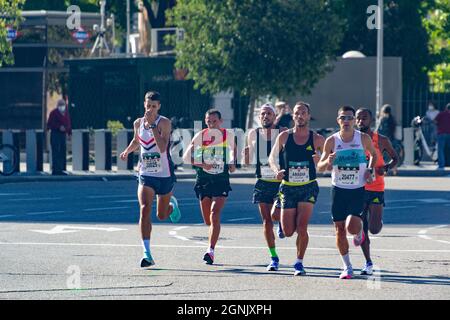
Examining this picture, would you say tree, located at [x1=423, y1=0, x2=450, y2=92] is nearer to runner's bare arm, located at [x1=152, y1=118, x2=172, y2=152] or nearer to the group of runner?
the group of runner

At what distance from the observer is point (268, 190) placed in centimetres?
1480

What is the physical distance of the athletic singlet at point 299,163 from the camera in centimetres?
1403

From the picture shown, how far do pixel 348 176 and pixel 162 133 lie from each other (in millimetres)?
2346

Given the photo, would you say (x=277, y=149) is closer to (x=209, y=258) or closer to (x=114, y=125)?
(x=209, y=258)

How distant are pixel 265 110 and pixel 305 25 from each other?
68.8ft

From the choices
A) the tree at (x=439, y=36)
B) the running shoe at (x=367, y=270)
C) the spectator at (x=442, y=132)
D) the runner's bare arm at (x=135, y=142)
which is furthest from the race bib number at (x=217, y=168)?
the tree at (x=439, y=36)

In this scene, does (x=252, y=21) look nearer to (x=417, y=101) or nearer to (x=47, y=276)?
(x=417, y=101)

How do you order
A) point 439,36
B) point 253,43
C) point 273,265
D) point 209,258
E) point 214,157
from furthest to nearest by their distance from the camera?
point 439,36 → point 253,43 → point 214,157 → point 209,258 → point 273,265

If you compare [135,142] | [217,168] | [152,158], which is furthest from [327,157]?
[135,142]

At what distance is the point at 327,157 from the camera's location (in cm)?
1376

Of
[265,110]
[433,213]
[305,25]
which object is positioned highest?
[305,25]

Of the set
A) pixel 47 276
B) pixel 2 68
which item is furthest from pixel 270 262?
pixel 2 68

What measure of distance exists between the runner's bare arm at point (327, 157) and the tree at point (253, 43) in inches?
838

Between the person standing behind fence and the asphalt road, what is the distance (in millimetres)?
5381
